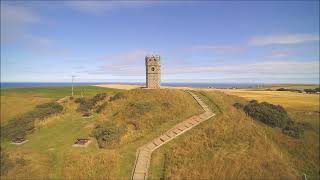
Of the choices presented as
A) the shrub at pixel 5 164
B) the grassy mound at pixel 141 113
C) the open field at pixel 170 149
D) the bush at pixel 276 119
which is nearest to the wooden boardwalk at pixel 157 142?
Result: the open field at pixel 170 149

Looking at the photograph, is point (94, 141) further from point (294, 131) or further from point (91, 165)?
point (294, 131)

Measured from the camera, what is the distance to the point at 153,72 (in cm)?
3884

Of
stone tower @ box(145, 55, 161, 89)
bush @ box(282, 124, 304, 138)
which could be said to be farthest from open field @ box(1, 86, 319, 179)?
stone tower @ box(145, 55, 161, 89)

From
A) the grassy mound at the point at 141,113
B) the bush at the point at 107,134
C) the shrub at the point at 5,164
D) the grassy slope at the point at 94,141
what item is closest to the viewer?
the grassy slope at the point at 94,141

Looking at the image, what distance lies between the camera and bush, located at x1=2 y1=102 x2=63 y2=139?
30688 millimetres

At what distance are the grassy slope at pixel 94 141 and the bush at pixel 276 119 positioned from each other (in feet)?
22.9

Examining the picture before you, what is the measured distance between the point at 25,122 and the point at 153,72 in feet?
57.7

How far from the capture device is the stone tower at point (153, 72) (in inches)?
1513

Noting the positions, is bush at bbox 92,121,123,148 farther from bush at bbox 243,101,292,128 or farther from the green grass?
the green grass

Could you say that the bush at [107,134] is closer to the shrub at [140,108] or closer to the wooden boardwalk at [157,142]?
the wooden boardwalk at [157,142]

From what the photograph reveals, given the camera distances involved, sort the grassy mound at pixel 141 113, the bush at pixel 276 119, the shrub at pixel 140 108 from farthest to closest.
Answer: the shrub at pixel 140 108
the bush at pixel 276 119
the grassy mound at pixel 141 113

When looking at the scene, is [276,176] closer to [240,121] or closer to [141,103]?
[240,121]

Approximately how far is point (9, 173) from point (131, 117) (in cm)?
1328

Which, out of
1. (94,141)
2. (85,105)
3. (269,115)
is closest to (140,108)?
(94,141)
